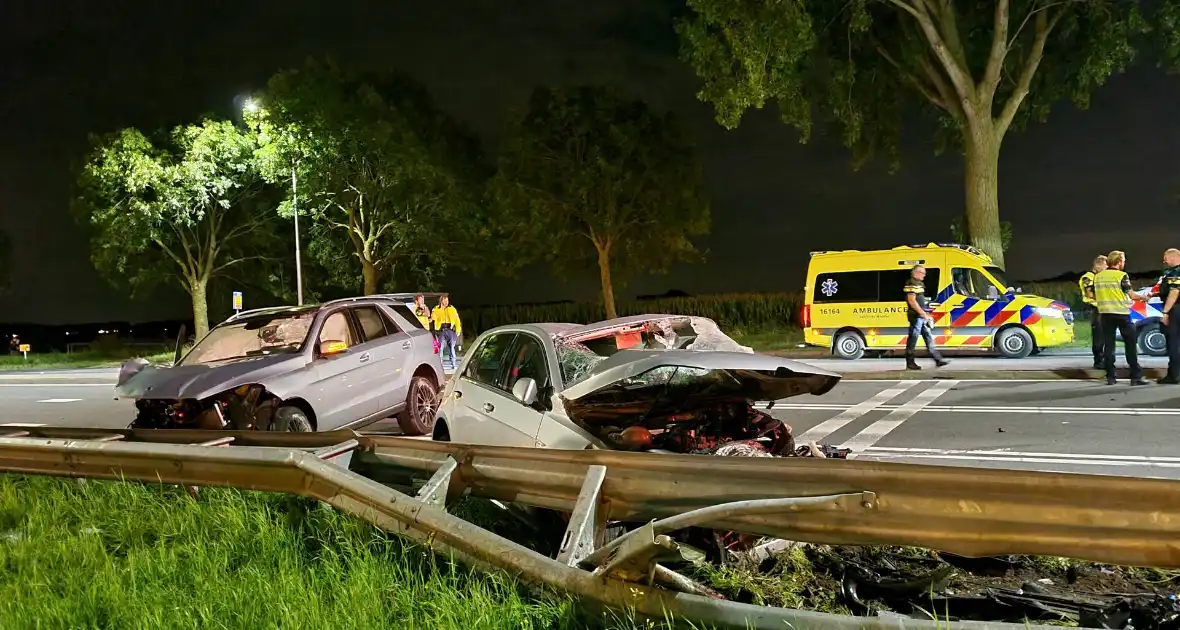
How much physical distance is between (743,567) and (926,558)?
89 cm

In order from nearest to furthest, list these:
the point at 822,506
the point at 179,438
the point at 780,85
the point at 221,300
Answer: the point at 822,506, the point at 179,438, the point at 780,85, the point at 221,300

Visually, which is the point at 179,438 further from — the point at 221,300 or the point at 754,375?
the point at 221,300

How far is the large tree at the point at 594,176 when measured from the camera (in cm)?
3325

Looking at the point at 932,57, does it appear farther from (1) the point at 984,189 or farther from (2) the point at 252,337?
(2) the point at 252,337

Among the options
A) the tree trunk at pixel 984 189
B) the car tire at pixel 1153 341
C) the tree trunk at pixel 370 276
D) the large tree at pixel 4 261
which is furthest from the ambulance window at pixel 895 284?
the large tree at pixel 4 261

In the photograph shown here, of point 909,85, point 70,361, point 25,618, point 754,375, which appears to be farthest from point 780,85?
point 70,361

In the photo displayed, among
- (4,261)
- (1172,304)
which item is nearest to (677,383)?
(1172,304)

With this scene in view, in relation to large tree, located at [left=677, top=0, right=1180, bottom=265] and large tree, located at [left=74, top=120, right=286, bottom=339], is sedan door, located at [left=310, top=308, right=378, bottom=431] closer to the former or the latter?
large tree, located at [left=677, top=0, right=1180, bottom=265]

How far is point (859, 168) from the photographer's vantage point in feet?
73.6

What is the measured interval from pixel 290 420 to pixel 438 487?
194 inches

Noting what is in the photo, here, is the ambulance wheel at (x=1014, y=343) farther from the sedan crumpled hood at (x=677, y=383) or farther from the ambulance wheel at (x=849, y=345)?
the sedan crumpled hood at (x=677, y=383)

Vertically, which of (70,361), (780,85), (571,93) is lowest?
(70,361)

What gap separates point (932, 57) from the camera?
1972cm

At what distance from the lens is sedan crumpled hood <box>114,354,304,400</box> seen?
7.98 meters
